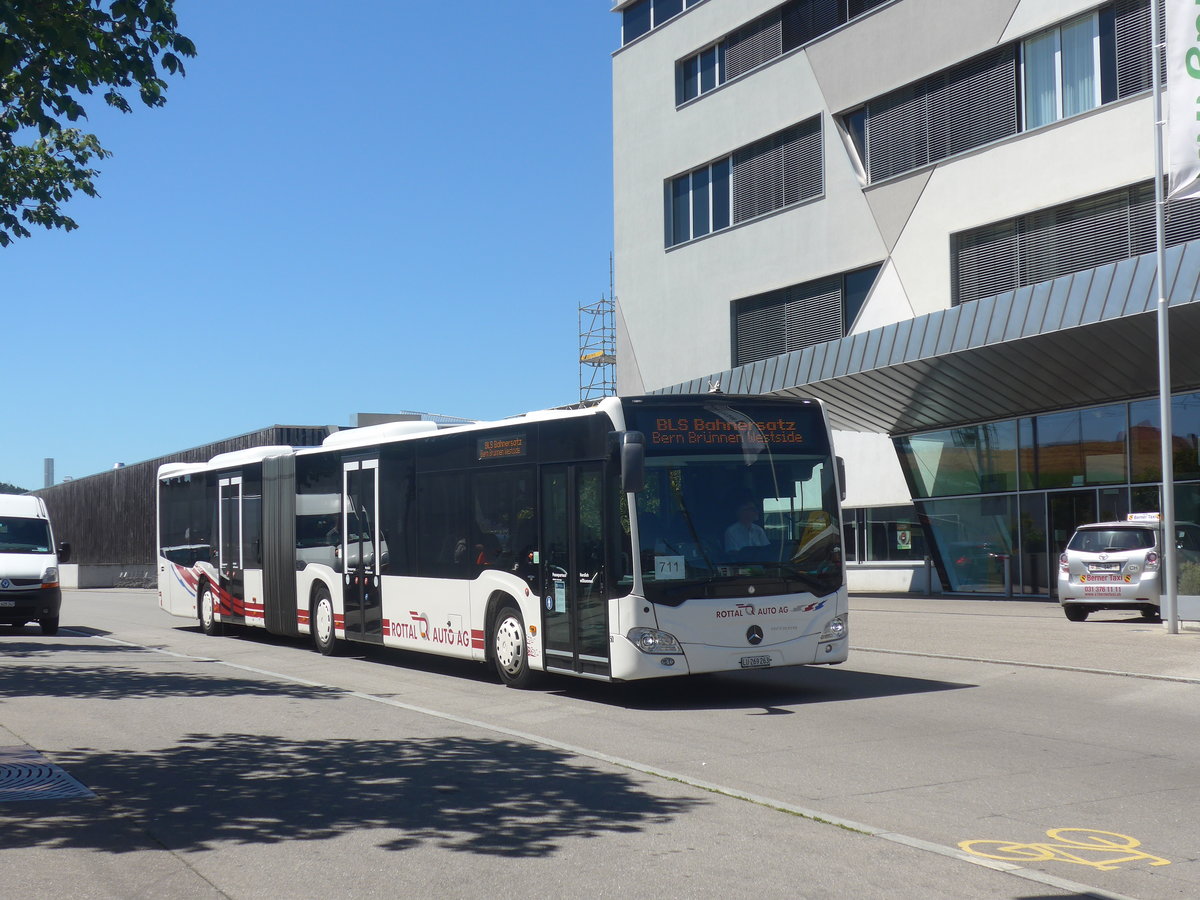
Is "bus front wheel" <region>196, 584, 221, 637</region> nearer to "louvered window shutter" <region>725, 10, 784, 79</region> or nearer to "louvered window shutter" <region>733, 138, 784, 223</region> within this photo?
"louvered window shutter" <region>733, 138, 784, 223</region>

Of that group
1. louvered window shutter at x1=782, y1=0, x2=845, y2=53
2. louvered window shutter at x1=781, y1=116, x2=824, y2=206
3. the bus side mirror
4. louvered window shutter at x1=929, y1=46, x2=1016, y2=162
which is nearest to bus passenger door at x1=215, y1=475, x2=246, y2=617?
the bus side mirror

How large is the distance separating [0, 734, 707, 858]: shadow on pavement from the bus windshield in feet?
8.85

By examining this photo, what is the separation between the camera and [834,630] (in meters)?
12.8

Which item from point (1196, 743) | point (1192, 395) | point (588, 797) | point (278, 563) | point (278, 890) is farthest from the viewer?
point (1192, 395)

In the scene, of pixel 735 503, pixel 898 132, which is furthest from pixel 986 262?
pixel 735 503

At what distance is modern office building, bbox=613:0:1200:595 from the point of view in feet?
84.5

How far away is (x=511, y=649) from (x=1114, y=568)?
11795mm

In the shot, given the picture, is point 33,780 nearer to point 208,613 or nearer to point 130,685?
point 130,685

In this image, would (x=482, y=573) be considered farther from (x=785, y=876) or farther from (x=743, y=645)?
(x=785, y=876)

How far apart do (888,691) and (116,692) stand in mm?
8089

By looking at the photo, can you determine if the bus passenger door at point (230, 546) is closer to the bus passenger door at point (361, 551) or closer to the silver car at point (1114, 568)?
the bus passenger door at point (361, 551)

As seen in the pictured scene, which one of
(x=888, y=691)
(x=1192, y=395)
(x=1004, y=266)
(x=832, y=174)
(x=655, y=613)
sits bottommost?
(x=888, y=691)

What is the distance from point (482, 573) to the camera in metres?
14.4

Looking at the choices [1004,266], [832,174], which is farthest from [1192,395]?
[832,174]
